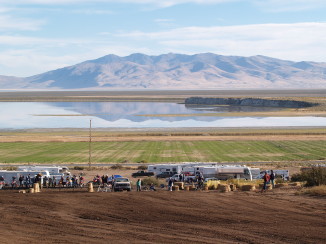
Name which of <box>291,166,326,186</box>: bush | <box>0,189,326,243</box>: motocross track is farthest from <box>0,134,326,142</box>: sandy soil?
<box>0,189,326,243</box>: motocross track

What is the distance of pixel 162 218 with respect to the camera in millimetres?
27984

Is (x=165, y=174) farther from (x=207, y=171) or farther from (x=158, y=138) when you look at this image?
(x=158, y=138)

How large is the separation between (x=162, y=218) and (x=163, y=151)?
146 ft

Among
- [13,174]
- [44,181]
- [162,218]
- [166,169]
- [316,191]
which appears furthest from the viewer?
[166,169]

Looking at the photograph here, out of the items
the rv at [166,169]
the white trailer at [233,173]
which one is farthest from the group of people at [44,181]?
the white trailer at [233,173]

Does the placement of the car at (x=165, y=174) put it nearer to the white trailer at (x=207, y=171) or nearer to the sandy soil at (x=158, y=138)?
the white trailer at (x=207, y=171)

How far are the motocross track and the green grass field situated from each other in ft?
101

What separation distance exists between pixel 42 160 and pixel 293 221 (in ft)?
141

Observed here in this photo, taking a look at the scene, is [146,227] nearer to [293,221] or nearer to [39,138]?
[293,221]

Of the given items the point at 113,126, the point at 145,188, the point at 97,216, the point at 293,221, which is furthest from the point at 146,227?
the point at 113,126

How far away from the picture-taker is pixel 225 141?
275 ft

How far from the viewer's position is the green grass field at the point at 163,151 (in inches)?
2579

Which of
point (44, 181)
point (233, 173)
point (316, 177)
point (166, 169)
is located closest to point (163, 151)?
point (166, 169)

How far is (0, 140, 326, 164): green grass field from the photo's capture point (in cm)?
6550
